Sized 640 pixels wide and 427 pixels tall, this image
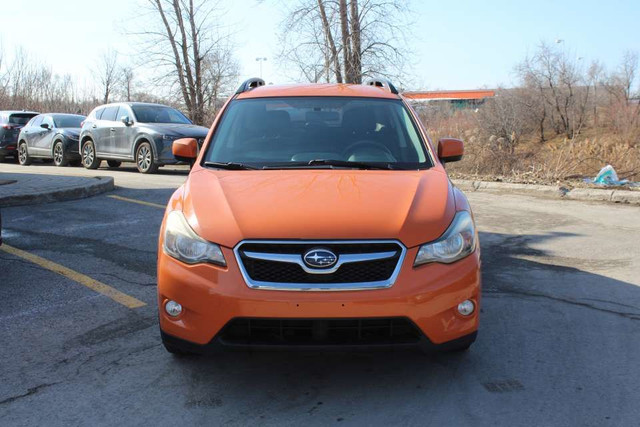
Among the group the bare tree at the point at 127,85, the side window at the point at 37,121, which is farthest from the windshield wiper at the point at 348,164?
the bare tree at the point at 127,85

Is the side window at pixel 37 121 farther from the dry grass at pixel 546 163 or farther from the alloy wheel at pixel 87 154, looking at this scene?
the dry grass at pixel 546 163

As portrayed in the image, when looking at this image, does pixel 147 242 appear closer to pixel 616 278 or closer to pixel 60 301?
pixel 60 301

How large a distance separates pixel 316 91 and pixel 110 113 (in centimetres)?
1274

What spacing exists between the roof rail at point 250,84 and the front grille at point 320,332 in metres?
2.74

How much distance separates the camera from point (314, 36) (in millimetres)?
17656

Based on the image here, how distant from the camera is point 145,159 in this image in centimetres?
1496

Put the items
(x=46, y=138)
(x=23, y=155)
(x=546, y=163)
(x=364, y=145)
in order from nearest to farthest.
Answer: (x=364, y=145), (x=546, y=163), (x=46, y=138), (x=23, y=155)

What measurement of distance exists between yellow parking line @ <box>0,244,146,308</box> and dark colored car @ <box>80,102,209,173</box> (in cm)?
813

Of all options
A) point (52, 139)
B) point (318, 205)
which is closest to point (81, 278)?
point (318, 205)

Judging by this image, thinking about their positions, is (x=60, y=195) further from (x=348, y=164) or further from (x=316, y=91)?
(x=348, y=164)

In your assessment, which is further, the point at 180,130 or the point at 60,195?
the point at 180,130

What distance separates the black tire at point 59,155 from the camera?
1762 cm

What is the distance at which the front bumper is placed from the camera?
2.92 m

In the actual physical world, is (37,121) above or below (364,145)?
above
